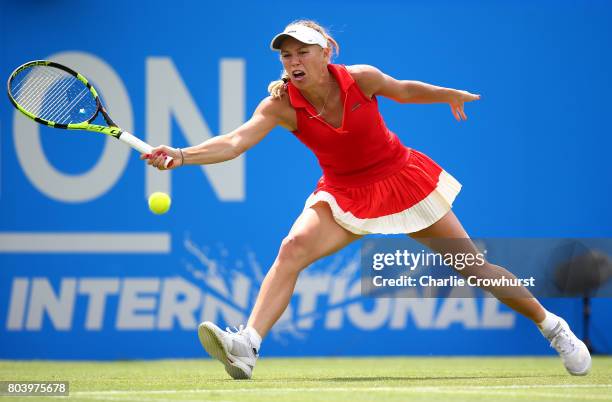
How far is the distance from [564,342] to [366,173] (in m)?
1.19

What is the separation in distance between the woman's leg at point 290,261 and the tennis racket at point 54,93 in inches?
36.2

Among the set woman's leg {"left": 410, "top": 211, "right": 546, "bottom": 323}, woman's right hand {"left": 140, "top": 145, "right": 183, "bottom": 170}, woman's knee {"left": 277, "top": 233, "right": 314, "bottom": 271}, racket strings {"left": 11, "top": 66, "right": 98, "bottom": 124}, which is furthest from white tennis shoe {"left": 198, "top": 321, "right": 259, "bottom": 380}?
racket strings {"left": 11, "top": 66, "right": 98, "bottom": 124}

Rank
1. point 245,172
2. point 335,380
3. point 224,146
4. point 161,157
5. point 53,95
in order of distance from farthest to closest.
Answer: point 245,172
point 53,95
point 335,380
point 224,146
point 161,157

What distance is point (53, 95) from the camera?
524cm

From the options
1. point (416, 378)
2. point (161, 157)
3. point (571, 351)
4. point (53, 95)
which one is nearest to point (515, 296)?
point (571, 351)

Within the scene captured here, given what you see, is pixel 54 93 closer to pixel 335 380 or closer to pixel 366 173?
pixel 366 173

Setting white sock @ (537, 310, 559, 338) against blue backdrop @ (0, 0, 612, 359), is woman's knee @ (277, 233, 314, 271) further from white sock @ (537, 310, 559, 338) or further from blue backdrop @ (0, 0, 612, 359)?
blue backdrop @ (0, 0, 612, 359)

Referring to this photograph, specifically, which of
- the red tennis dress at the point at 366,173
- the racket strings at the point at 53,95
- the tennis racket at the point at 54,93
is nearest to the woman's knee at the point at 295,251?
the red tennis dress at the point at 366,173

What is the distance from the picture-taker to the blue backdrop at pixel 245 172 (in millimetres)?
7348

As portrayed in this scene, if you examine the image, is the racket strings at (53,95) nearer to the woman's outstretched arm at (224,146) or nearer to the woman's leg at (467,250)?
the woman's outstretched arm at (224,146)

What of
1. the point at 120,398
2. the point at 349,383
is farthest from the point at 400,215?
the point at 120,398

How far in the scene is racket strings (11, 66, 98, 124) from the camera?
16.9 feet

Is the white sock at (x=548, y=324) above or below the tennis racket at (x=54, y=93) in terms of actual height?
below

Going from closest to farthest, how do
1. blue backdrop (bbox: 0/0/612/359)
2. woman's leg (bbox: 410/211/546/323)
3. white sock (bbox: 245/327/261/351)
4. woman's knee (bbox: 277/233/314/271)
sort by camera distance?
1. white sock (bbox: 245/327/261/351)
2. woman's knee (bbox: 277/233/314/271)
3. woman's leg (bbox: 410/211/546/323)
4. blue backdrop (bbox: 0/0/612/359)
